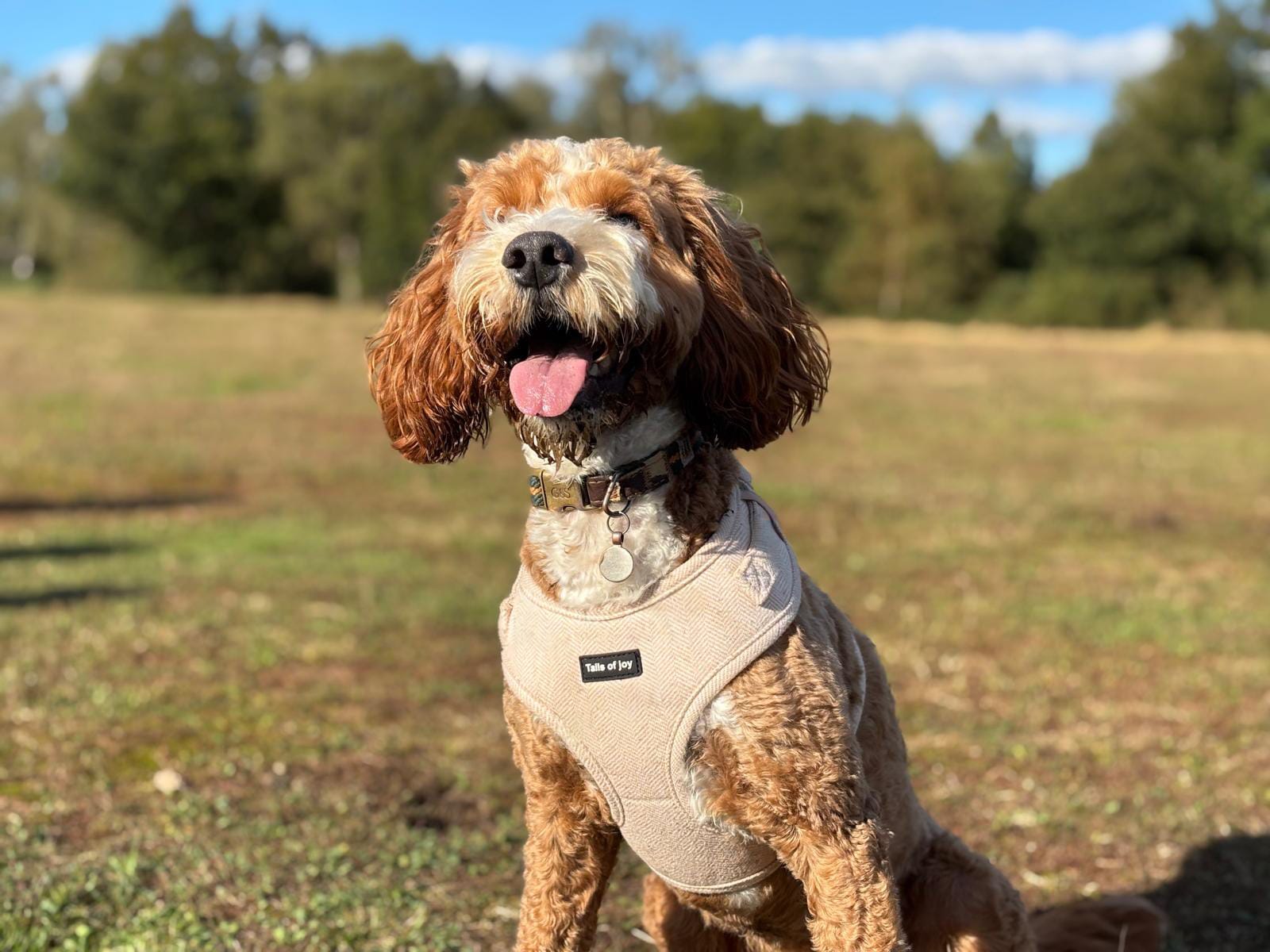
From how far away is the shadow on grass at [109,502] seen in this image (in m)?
12.8

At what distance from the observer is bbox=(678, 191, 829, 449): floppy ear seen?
312 centimetres

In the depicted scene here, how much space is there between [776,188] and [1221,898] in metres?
59.5

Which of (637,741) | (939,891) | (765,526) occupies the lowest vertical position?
(939,891)

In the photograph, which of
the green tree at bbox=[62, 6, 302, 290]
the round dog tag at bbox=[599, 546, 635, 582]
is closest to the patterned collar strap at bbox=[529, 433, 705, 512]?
the round dog tag at bbox=[599, 546, 635, 582]

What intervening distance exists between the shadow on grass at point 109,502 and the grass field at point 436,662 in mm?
58

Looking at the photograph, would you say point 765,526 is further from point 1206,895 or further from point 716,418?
point 1206,895

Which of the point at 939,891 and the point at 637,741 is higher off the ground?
the point at 637,741

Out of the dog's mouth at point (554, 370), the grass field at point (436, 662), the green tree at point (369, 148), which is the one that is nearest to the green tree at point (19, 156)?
the green tree at point (369, 148)

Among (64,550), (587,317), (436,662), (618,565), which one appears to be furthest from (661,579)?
(64,550)

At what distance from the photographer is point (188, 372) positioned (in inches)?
901

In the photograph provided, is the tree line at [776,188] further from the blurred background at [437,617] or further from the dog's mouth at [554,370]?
the dog's mouth at [554,370]

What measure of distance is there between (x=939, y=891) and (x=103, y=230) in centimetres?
6388

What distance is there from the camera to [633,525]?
309 cm

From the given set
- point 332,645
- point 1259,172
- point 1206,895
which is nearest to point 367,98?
point 1259,172
